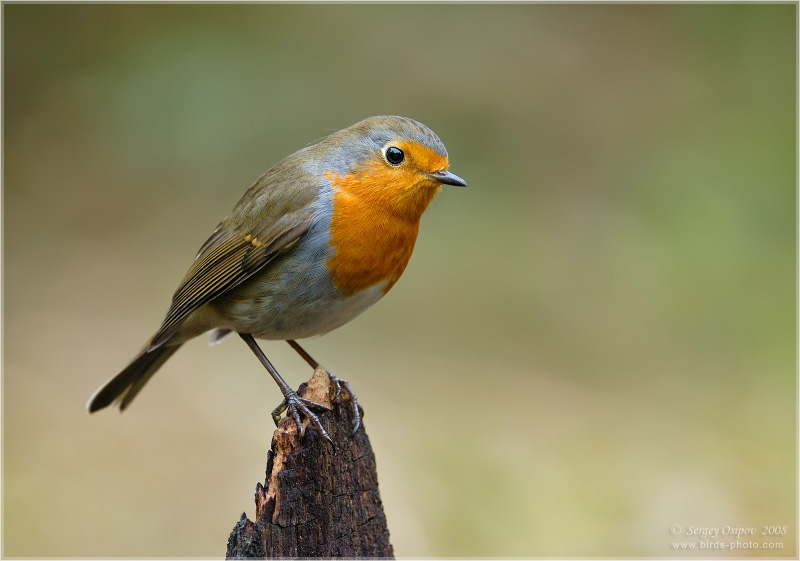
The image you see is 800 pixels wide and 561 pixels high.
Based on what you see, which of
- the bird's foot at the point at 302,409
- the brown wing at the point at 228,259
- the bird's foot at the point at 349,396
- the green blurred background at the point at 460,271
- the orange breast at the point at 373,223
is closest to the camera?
the bird's foot at the point at 302,409

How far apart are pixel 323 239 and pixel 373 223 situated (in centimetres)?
23

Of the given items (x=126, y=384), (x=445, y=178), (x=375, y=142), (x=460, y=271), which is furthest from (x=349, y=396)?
(x=460, y=271)

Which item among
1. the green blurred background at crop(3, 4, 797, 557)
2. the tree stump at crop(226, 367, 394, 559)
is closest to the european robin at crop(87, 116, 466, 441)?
the tree stump at crop(226, 367, 394, 559)

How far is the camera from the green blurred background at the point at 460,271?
17.4 ft

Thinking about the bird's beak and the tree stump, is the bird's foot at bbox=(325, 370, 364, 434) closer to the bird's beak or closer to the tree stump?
the tree stump

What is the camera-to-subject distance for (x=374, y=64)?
28.3 feet

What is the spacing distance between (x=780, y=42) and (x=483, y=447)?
5008mm

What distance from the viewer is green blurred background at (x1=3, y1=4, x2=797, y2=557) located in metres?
5.29

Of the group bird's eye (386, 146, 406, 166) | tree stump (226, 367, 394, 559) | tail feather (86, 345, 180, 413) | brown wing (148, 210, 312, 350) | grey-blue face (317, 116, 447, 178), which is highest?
grey-blue face (317, 116, 447, 178)

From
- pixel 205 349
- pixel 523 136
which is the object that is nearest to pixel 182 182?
pixel 205 349

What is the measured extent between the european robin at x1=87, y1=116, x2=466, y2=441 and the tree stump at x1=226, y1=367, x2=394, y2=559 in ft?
0.63

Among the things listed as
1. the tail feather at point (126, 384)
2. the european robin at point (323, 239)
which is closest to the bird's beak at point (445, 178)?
the european robin at point (323, 239)

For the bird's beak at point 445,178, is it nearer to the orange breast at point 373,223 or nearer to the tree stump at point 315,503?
the orange breast at point 373,223

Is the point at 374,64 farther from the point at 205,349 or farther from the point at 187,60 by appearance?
the point at 205,349
